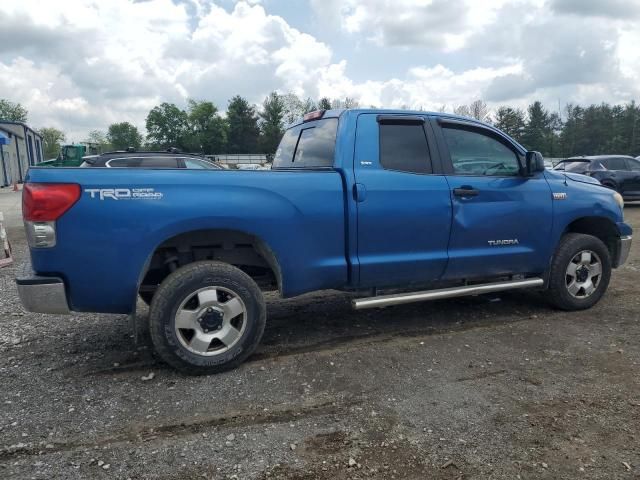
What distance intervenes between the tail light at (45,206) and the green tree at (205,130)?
8341 cm

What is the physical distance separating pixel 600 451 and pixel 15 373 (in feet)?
13.2

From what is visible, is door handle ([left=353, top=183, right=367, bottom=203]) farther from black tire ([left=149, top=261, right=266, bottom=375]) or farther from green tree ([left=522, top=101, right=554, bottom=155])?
green tree ([left=522, top=101, right=554, bottom=155])

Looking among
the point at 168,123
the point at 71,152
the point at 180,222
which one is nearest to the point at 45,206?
the point at 180,222

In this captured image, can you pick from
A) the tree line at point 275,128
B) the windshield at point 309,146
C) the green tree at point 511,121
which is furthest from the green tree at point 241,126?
the windshield at point 309,146

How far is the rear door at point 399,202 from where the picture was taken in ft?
13.6

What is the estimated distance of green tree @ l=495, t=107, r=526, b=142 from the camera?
6309cm

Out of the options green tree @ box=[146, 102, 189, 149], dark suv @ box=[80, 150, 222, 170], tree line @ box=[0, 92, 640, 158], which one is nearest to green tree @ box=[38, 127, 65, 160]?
tree line @ box=[0, 92, 640, 158]

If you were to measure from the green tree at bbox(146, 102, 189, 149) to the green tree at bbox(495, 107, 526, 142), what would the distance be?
58139mm

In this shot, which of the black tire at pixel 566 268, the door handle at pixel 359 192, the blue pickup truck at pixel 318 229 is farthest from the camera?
the black tire at pixel 566 268

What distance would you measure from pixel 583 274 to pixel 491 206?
1.49 meters

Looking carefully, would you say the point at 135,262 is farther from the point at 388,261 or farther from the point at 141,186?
the point at 388,261

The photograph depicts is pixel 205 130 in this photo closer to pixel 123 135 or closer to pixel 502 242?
pixel 123 135

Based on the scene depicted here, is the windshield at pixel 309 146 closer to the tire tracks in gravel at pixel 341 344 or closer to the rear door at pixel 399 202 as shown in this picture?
the rear door at pixel 399 202

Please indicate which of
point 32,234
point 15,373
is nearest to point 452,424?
point 32,234
